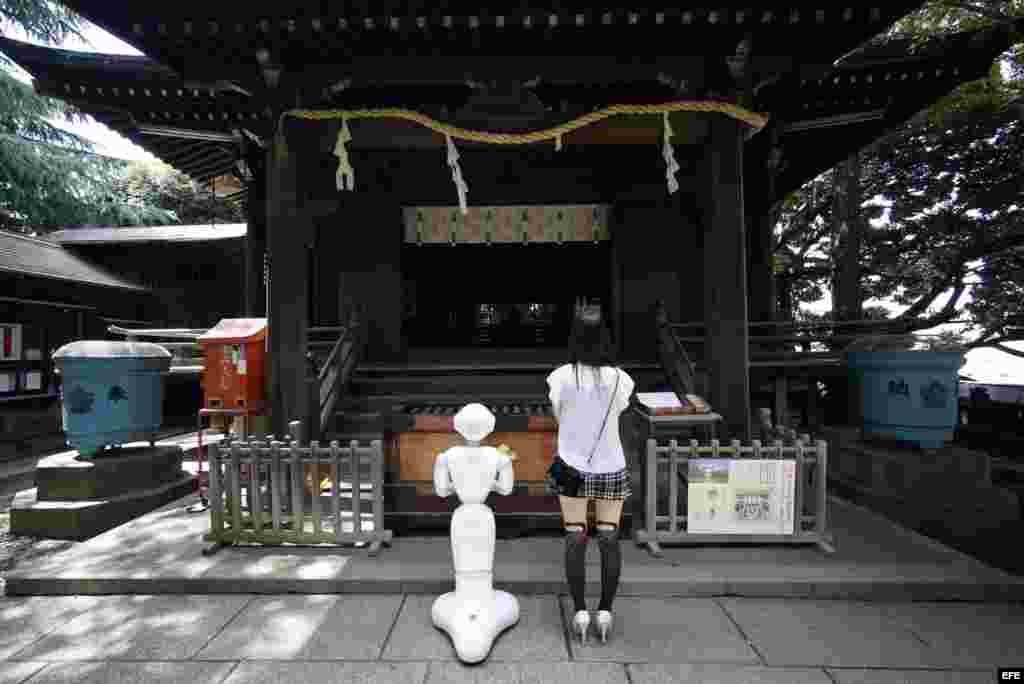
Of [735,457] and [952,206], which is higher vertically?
[952,206]

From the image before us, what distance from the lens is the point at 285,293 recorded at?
555 cm

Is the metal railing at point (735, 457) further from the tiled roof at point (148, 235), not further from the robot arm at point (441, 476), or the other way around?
the tiled roof at point (148, 235)

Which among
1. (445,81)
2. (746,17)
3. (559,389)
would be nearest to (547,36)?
(445,81)

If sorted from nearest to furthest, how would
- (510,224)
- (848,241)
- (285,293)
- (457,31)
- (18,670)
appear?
(18,670) → (457,31) → (285,293) → (510,224) → (848,241)

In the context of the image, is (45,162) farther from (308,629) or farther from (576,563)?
(576,563)

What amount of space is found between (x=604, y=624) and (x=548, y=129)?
5.00 metres

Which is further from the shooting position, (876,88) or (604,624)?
(876,88)

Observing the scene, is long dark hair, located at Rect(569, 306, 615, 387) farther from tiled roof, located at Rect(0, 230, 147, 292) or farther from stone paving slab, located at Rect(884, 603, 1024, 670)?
tiled roof, located at Rect(0, 230, 147, 292)

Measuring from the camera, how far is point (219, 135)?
738 centimetres

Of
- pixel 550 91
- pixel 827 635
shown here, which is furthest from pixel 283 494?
pixel 550 91

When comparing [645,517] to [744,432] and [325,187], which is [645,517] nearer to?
[744,432]

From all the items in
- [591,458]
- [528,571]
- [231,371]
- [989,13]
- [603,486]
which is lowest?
[528,571]

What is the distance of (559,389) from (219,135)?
7538 millimetres

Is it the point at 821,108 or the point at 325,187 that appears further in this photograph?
the point at 325,187
